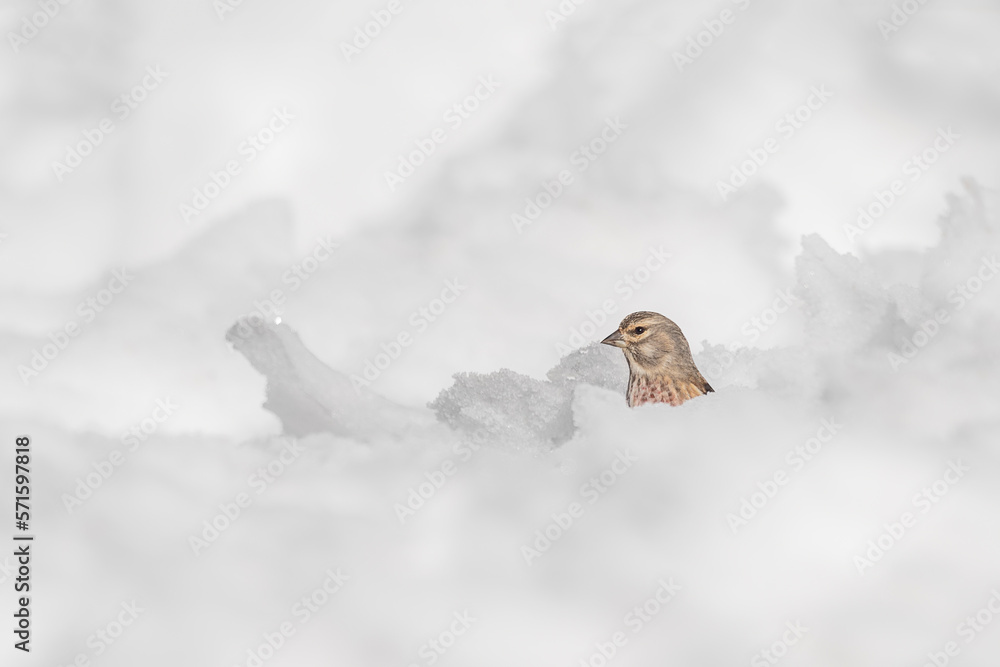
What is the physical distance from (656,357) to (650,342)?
0.11 m

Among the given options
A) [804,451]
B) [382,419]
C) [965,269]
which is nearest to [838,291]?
[965,269]

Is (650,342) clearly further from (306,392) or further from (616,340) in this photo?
(306,392)

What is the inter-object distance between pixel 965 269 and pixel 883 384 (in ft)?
4.76

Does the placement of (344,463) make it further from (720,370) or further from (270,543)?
(720,370)

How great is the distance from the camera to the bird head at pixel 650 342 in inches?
228

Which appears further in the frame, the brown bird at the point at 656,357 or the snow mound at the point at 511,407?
the brown bird at the point at 656,357

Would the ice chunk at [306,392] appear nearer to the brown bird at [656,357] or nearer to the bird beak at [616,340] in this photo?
the bird beak at [616,340]

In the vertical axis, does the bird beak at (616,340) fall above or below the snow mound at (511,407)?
above

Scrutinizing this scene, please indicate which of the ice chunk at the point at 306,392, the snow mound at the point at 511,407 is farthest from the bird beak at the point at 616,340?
the ice chunk at the point at 306,392

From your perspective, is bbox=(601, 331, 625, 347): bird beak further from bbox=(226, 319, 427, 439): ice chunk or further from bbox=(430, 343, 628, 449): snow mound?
bbox=(226, 319, 427, 439): ice chunk

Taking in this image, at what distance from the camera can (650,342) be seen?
579cm

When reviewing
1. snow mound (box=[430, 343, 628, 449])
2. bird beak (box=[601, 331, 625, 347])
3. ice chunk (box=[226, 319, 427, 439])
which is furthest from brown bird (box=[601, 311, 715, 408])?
ice chunk (box=[226, 319, 427, 439])

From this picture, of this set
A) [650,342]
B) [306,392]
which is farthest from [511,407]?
[306,392]

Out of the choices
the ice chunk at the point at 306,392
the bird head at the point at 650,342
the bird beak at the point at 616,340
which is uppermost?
the bird head at the point at 650,342
